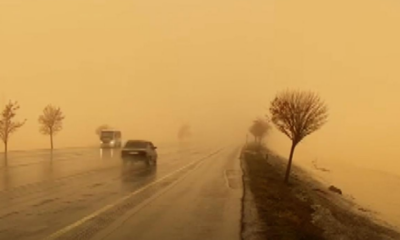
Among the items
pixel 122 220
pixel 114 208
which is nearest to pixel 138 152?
pixel 114 208

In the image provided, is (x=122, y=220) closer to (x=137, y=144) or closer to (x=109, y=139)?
(x=137, y=144)

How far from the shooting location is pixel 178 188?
72.7 ft

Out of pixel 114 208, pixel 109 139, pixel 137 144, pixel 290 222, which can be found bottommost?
pixel 109 139

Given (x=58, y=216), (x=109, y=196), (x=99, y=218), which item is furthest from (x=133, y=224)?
(x=109, y=196)

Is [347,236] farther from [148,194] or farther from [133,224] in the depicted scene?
[148,194]

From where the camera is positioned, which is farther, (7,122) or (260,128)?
(260,128)

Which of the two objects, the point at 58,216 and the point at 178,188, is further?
the point at 178,188

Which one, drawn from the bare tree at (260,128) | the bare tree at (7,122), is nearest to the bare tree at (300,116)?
the bare tree at (7,122)

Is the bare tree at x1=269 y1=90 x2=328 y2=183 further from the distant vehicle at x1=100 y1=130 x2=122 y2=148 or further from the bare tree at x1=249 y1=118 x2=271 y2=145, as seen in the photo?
the bare tree at x1=249 y1=118 x2=271 y2=145

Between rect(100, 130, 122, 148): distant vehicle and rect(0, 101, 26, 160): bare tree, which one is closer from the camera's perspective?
rect(0, 101, 26, 160): bare tree

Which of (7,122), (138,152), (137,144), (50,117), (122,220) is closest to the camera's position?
(122,220)

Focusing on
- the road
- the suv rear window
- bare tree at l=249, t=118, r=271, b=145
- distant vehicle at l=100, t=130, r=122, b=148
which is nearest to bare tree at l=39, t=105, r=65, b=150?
distant vehicle at l=100, t=130, r=122, b=148

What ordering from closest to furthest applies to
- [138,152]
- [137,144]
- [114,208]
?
[114,208] < [138,152] < [137,144]

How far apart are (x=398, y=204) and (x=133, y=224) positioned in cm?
2779
